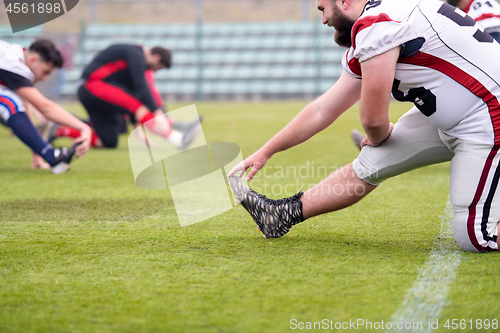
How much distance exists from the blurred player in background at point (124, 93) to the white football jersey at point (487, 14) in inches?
105

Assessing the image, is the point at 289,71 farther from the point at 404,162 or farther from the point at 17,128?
the point at 404,162

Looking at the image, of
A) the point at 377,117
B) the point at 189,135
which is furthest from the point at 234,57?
the point at 377,117

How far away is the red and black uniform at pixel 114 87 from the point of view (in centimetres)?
492

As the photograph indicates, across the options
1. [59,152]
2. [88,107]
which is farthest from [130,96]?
[59,152]

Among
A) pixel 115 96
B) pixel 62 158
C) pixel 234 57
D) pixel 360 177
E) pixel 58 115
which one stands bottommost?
pixel 234 57

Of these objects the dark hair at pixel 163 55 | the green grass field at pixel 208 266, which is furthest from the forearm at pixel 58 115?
the dark hair at pixel 163 55

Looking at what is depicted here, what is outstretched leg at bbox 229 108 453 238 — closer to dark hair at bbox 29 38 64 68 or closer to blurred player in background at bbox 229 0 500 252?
blurred player in background at bbox 229 0 500 252

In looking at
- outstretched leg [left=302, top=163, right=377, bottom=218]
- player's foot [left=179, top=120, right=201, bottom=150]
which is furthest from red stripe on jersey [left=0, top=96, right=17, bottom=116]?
outstretched leg [left=302, top=163, right=377, bottom=218]

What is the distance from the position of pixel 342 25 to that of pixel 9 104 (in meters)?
2.66

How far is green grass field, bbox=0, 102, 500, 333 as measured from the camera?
1302 mm

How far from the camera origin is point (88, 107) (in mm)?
5117

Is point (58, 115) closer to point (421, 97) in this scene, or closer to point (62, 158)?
point (62, 158)

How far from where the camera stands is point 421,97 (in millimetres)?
1747

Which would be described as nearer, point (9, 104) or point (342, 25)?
point (342, 25)
